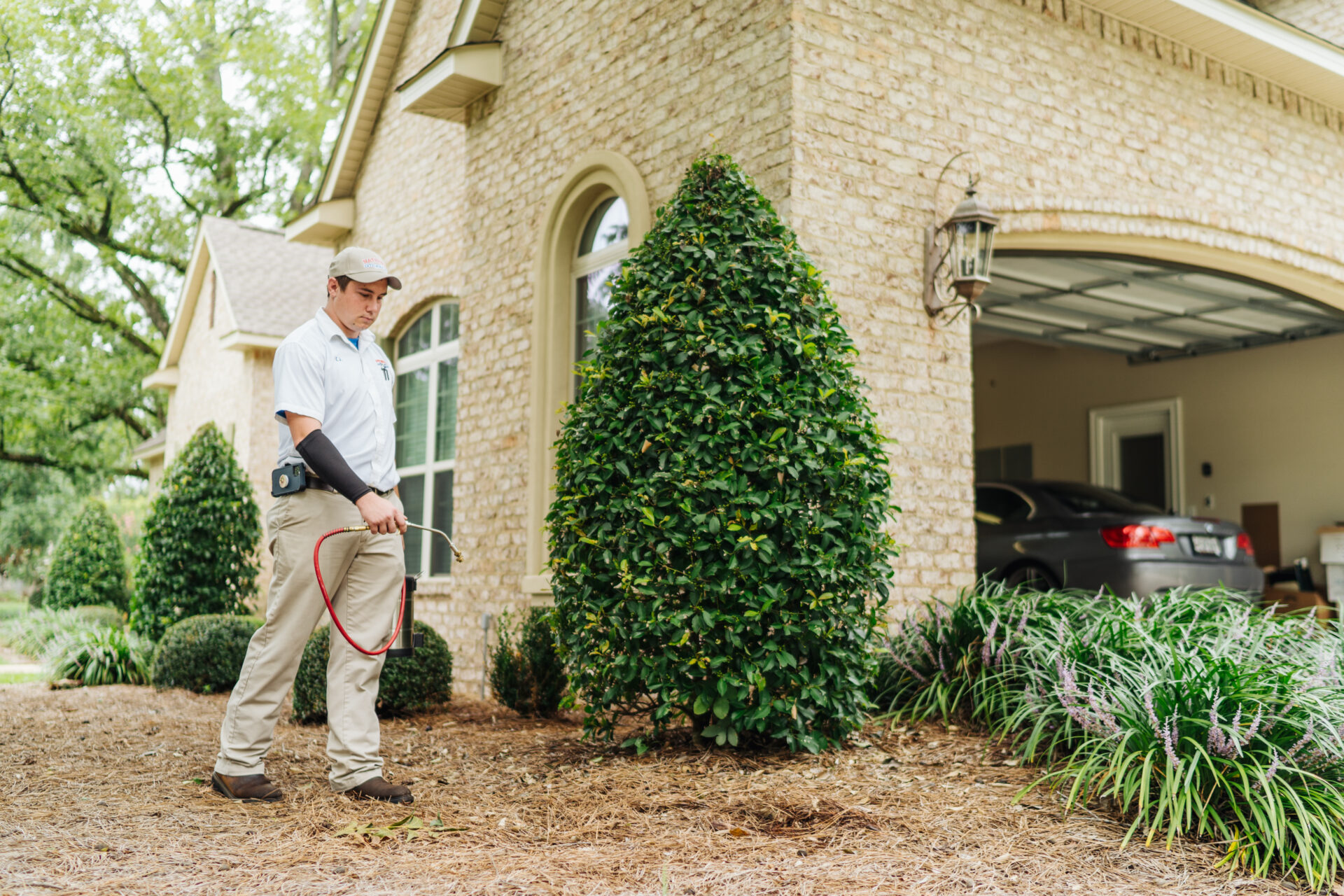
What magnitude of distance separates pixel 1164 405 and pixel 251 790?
40.8ft

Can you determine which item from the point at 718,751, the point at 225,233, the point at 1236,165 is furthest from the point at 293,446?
the point at 225,233

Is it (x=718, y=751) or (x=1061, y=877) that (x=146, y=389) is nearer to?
(x=718, y=751)

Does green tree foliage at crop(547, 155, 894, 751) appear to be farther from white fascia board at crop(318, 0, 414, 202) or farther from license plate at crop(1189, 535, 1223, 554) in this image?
white fascia board at crop(318, 0, 414, 202)

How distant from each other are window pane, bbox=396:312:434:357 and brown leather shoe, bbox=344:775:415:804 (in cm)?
705

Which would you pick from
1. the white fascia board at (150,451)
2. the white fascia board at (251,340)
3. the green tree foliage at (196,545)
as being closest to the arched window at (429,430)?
the green tree foliage at (196,545)

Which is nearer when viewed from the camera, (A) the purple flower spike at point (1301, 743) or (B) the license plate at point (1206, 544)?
(A) the purple flower spike at point (1301, 743)

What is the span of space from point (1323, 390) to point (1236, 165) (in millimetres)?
4983

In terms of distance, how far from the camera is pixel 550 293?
26.8ft

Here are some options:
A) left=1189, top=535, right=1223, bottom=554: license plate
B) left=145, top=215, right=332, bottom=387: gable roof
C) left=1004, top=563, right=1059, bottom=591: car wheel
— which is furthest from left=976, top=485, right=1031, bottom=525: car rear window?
left=145, top=215, right=332, bottom=387: gable roof

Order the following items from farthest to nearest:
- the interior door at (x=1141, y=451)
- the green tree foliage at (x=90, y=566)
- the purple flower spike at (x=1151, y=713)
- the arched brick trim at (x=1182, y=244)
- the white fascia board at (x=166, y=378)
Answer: the white fascia board at (x=166, y=378), the green tree foliage at (x=90, y=566), the interior door at (x=1141, y=451), the arched brick trim at (x=1182, y=244), the purple flower spike at (x=1151, y=713)

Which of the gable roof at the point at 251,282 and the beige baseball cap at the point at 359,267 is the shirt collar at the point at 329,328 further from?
the gable roof at the point at 251,282

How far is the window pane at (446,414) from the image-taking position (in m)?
10.1

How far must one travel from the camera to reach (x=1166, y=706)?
4.21m

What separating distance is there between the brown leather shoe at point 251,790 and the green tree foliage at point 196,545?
6266 millimetres
